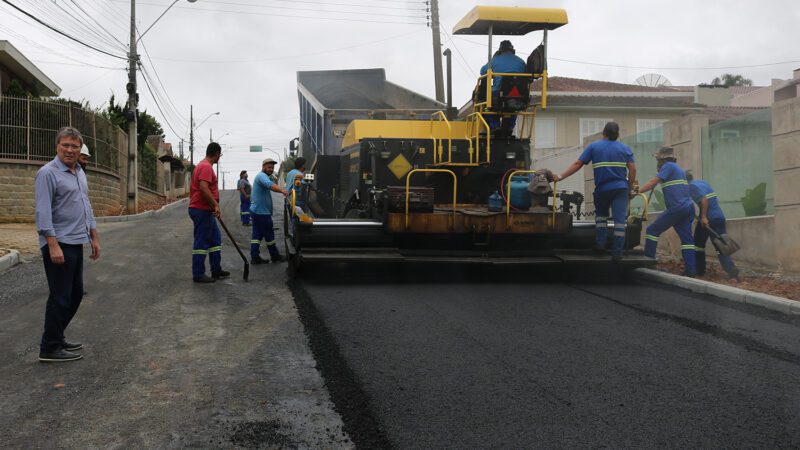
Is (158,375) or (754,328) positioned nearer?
(158,375)

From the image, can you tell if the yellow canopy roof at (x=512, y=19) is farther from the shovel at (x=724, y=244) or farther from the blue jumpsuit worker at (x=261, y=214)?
the blue jumpsuit worker at (x=261, y=214)

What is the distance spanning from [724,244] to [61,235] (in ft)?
22.9

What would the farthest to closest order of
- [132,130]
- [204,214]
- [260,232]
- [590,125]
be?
1. [590,125]
2. [132,130]
3. [260,232]
4. [204,214]

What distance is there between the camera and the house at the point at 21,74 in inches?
821

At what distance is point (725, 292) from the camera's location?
6766 mm

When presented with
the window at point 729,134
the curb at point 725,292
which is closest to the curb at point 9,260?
the curb at point 725,292

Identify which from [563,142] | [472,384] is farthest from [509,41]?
[563,142]

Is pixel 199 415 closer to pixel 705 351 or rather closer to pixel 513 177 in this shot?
pixel 705 351

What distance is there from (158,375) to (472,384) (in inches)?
75.5

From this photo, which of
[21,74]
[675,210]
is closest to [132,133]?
[21,74]

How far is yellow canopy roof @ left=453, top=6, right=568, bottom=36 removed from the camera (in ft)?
27.1

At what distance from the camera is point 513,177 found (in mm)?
8297

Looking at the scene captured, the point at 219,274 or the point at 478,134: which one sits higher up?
the point at 478,134

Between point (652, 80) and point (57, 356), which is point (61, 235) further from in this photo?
point (652, 80)
